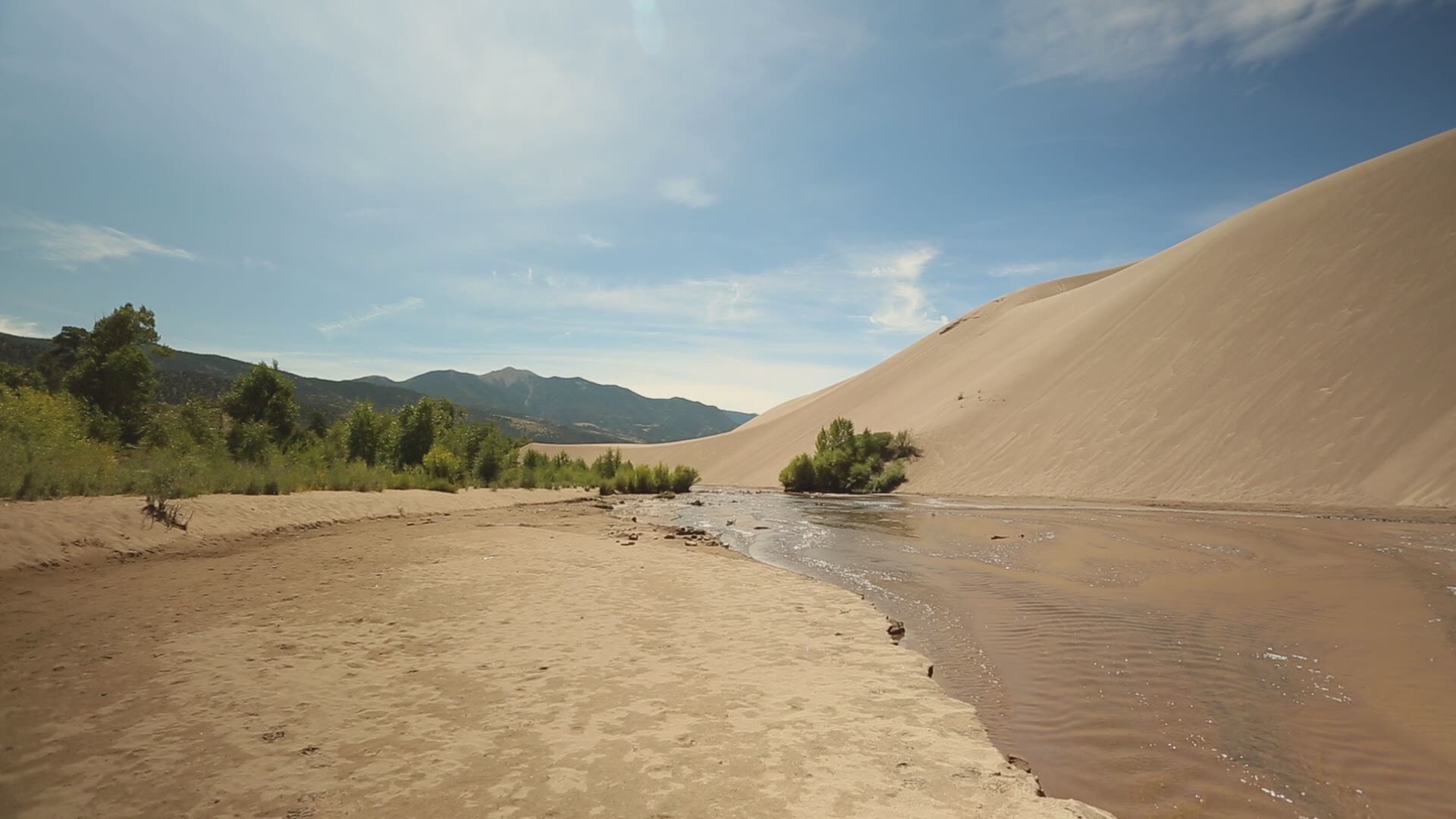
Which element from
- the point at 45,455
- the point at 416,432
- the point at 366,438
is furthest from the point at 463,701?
the point at 366,438

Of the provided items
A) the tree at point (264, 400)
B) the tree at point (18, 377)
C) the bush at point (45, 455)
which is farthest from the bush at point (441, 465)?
the tree at point (18, 377)

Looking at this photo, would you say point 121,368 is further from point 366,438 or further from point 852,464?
point 852,464

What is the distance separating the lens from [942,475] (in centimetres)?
3073

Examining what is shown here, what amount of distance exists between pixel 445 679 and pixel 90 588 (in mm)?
5567

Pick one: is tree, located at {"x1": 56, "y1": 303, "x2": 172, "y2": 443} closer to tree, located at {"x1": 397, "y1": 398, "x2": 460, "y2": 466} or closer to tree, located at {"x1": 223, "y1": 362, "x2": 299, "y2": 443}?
tree, located at {"x1": 223, "y1": 362, "x2": 299, "y2": 443}

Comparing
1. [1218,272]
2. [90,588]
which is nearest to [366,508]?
[90,588]

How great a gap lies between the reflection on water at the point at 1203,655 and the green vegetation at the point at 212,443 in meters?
13.2

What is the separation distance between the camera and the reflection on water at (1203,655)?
3477mm

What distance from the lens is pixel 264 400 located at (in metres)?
29.9

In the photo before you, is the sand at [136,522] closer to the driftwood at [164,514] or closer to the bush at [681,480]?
the driftwood at [164,514]

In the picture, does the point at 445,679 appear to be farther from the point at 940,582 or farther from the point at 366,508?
the point at 366,508

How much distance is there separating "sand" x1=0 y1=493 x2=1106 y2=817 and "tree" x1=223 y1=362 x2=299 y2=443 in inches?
956

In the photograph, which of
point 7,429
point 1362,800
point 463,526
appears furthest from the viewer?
point 463,526

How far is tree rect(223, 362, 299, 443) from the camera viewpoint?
29.4m
